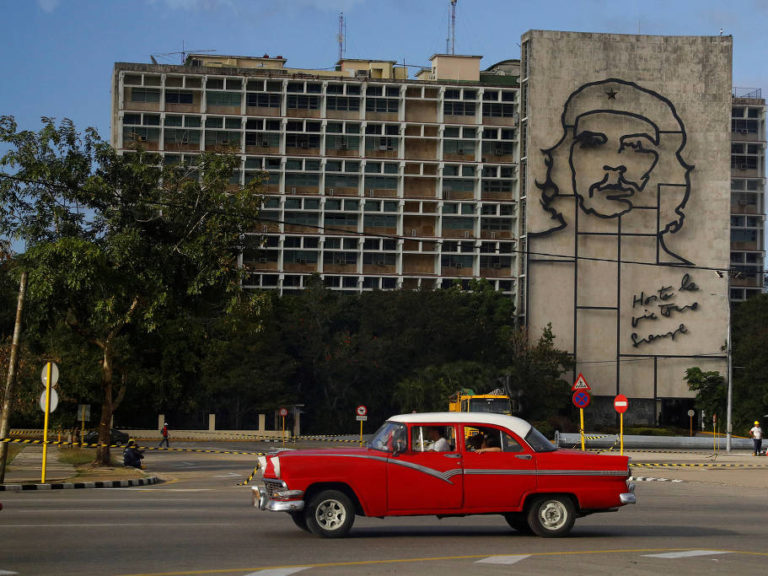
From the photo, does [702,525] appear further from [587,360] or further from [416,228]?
[416,228]

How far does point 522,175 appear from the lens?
329ft

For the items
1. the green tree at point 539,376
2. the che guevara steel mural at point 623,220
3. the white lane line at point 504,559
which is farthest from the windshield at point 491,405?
the che guevara steel mural at point 623,220

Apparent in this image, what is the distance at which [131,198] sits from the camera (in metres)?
35.2

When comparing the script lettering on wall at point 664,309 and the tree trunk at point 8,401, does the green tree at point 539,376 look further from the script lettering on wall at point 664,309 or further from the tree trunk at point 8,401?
the tree trunk at point 8,401

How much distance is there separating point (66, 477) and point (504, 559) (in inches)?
788

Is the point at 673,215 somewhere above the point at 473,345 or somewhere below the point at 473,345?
above

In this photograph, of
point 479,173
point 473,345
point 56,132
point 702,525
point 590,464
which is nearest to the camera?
point 590,464

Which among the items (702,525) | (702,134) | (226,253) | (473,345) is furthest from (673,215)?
(702,525)

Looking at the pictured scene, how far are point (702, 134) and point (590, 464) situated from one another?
86.8m

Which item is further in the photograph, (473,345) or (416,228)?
(416,228)

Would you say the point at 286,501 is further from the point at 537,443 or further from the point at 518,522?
the point at 537,443

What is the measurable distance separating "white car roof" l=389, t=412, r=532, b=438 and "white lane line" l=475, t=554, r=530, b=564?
2630 millimetres

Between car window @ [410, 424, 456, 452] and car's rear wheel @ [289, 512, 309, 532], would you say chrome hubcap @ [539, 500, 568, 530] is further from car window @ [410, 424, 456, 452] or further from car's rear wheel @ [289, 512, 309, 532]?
car's rear wheel @ [289, 512, 309, 532]

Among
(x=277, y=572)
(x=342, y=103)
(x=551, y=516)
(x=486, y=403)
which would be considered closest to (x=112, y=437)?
(x=486, y=403)
